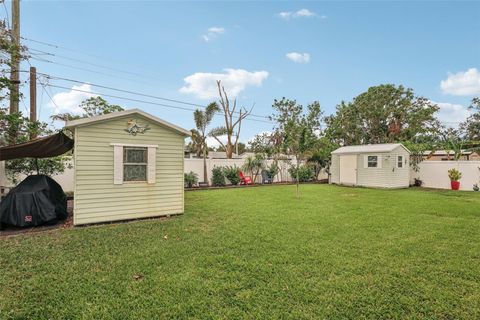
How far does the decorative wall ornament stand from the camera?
6383 mm

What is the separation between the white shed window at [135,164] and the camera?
643 cm

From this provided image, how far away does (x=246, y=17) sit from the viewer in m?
11.3

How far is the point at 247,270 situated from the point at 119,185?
13.8 feet

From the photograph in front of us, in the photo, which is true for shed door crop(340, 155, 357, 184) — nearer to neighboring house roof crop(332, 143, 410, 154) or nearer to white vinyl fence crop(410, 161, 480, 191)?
neighboring house roof crop(332, 143, 410, 154)

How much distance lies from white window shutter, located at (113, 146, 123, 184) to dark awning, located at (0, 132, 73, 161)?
124 cm

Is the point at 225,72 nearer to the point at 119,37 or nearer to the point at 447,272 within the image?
the point at 119,37

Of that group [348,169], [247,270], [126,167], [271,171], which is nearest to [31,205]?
[126,167]

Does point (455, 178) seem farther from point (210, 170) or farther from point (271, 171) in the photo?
point (210, 170)

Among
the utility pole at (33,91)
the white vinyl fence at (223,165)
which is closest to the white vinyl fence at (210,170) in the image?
the white vinyl fence at (223,165)

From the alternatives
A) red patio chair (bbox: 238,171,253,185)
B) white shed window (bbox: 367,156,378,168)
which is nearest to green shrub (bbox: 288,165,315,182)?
red patio chair (bbox: 238,171,253,185)

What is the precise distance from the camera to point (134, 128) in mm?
6434

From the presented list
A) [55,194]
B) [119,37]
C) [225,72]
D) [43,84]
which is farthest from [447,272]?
[225,72]

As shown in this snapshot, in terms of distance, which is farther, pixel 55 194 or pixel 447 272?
pixel 55 194

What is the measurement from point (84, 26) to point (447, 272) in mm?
13591
